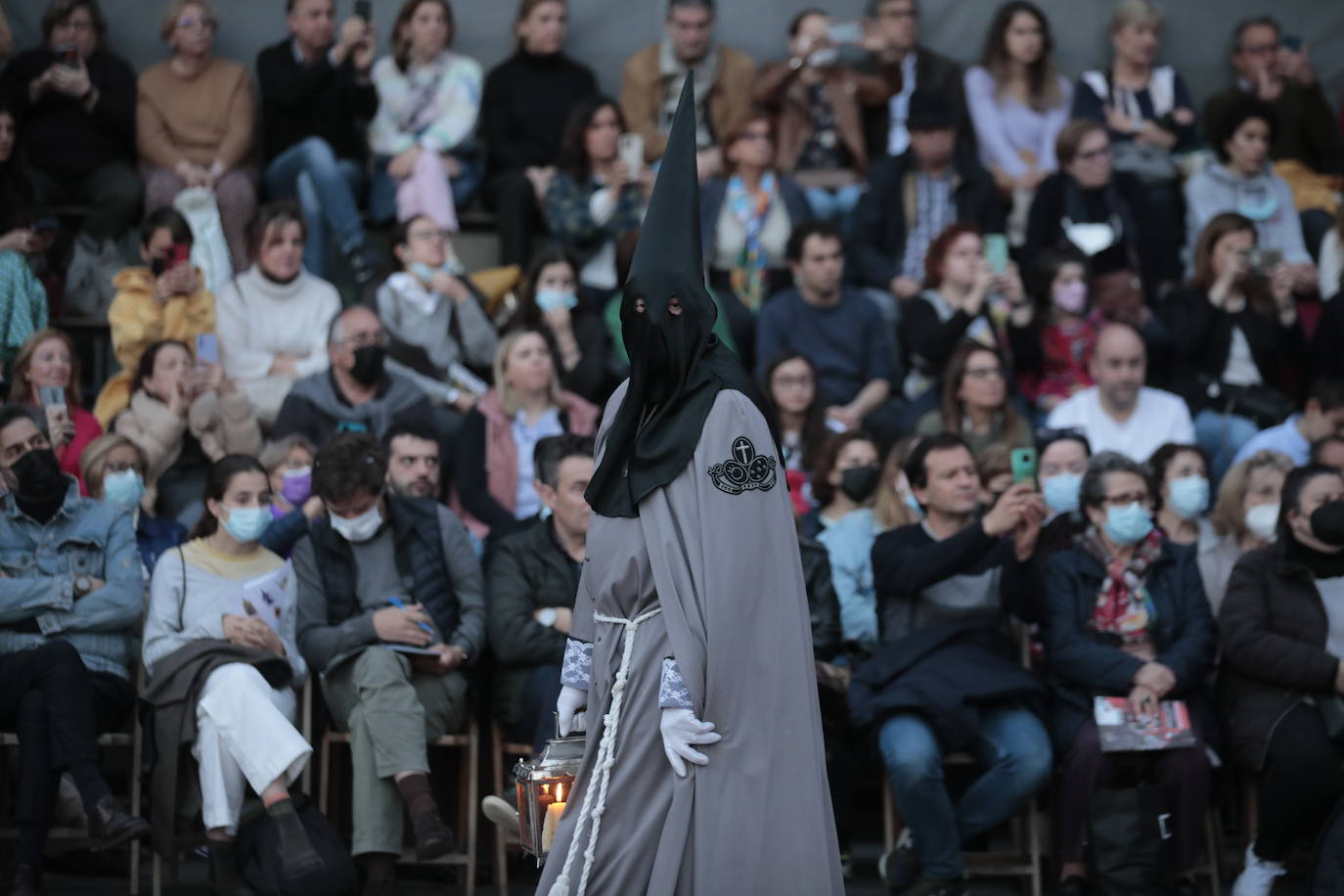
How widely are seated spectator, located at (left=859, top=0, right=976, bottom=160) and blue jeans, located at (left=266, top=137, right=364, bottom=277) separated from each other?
3155 mm

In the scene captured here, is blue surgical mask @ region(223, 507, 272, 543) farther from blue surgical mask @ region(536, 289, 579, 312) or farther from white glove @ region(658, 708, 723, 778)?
white glove @ region(658, 708, 723, 778)

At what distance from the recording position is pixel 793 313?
31.0 feet

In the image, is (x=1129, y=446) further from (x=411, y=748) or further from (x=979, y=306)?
(x=411, y=748)

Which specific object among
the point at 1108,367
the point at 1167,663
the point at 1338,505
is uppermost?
the point at 1108,367

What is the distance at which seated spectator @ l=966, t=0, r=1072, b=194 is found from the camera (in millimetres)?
10797

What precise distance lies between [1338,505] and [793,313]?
337cm

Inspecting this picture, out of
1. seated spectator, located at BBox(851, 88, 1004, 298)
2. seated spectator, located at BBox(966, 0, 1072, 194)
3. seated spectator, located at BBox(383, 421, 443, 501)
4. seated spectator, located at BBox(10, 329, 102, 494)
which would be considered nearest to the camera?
seated spectator, located at BBox(383, 421, 443, 501)

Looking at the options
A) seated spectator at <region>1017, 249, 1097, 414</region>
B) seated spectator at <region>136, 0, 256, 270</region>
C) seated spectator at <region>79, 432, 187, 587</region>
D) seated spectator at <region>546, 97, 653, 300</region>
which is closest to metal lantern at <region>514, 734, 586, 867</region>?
seated spectator at <region>79, 432, 187, 587</region>

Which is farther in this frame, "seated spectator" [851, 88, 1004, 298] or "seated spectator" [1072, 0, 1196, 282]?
"seated spectator" [1072, 0, 1196, 282]

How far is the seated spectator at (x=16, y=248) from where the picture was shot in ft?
28.5

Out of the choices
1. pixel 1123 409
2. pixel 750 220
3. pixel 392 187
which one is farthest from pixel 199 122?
pixel 1123 409

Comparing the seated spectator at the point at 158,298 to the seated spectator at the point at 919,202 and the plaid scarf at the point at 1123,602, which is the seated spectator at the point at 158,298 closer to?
the seated spectator at the point at 919,202

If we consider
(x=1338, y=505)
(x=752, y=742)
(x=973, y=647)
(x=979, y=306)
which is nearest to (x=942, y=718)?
(x=973, y=647)

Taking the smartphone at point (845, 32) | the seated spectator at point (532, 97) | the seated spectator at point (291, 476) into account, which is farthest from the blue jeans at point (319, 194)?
the smartphone at point (845, 32)
